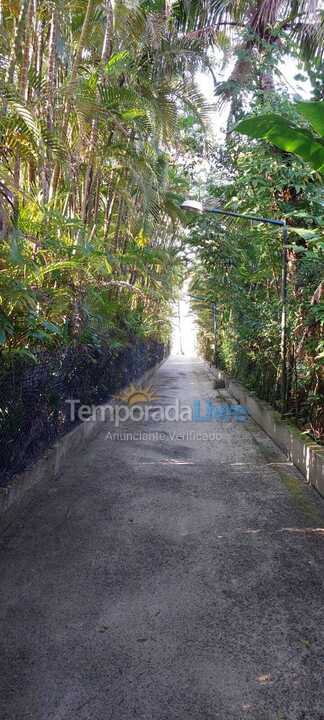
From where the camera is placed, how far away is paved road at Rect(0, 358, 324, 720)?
2092 mm

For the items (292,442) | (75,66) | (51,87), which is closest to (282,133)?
(51,87)

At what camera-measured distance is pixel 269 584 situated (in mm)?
3068

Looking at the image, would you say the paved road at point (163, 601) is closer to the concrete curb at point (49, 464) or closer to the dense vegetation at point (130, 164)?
the concrete curb at point (49, 464)

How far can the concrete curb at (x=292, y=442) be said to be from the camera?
4.91m

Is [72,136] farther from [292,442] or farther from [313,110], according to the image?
[292,442]

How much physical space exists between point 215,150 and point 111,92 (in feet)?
17.6

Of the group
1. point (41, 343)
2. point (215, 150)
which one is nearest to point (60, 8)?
point (41, 343)

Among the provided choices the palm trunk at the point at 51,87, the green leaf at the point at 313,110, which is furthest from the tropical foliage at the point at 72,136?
the green leaf at the point at 313,110

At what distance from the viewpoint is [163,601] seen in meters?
2.84

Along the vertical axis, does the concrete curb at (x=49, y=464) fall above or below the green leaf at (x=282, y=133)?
below

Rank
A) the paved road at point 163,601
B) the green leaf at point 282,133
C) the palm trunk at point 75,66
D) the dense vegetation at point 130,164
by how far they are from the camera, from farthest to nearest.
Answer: the palm trunk at point 75,66 < the dense vegetation at point 130,164 < the green leaf at point 282,133 < the paved road at point 163,601

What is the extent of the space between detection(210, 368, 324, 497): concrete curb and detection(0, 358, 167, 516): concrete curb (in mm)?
2804

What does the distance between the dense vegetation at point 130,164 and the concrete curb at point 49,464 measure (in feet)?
3.73

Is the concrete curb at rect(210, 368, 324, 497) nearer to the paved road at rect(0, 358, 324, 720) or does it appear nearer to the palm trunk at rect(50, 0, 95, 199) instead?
the paved road at rect(0, 358, 324, 720)
